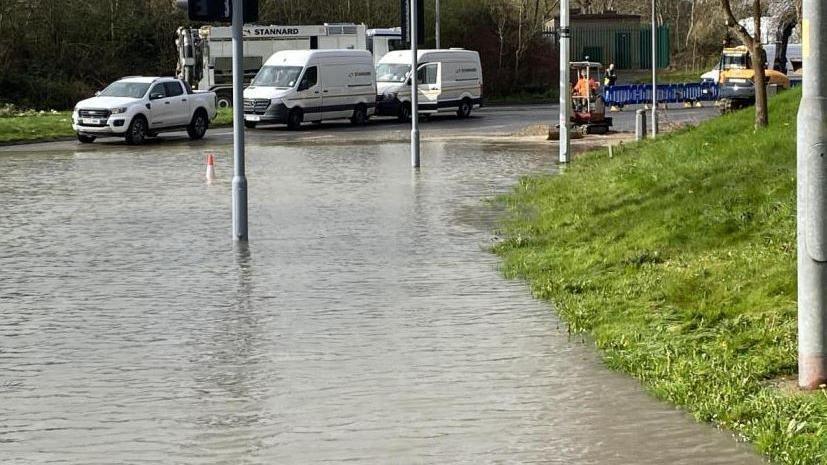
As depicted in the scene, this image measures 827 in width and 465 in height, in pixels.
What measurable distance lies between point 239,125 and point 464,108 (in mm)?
34039

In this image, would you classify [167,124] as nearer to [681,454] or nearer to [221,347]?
[221,347]

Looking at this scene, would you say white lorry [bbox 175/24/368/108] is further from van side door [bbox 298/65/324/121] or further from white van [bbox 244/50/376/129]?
van side door [bbox 298/65/324/121]

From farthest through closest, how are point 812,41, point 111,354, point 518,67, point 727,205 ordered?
1. point 518,67
2. point 727,205
3. point 111,354
4. point 812,41

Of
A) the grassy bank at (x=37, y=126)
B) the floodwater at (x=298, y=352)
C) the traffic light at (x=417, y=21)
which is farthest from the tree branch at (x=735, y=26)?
the grassy bank at (x=37, y=126)

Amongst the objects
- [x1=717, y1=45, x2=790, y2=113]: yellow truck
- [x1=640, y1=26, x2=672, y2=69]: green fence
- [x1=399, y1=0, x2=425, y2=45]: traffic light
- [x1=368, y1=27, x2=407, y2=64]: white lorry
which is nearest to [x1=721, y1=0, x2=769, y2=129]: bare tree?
[x1=399, y1=0, x2=425, y2=45]: traffic light

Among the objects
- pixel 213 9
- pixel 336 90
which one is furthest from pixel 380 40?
pixel 213 9

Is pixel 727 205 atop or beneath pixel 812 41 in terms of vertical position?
beneath

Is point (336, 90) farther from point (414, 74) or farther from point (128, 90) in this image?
point (414, 74)

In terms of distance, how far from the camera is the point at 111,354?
10.6 metres

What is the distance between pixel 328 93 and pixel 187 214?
25.2 m

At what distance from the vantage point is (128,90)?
38.8 m

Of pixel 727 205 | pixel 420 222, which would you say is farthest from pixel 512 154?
pixel 727 205

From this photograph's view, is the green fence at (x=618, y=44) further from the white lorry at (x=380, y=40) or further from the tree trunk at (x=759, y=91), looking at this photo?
the tree trunk at (x=759, y=91)

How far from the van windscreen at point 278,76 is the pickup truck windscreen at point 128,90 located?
20.5 ft
